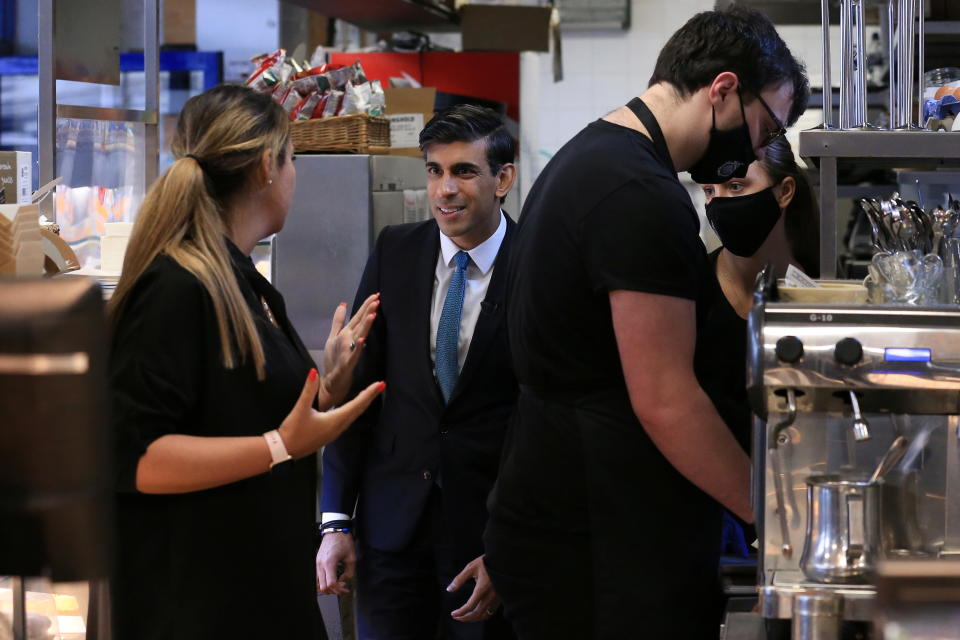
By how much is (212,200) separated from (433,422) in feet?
2.61

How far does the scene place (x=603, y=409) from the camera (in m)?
1.87

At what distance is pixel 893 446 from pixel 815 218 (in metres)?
1.29

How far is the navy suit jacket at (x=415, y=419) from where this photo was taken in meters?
2.59

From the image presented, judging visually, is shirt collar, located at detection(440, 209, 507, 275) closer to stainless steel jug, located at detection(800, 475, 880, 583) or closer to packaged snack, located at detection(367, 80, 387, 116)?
packaged snack, located at detection(367, 80, 387, 116)

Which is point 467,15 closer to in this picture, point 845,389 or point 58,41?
point 58,41

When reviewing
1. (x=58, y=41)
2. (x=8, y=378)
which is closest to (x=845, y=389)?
(x=8, y=378)

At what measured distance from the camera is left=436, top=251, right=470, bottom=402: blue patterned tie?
2.67 m

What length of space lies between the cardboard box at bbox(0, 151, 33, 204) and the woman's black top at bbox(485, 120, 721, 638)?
3.53ft

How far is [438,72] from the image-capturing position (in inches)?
242

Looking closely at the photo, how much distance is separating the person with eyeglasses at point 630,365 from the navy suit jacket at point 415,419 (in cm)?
55

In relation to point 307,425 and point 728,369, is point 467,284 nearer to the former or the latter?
point 728,369

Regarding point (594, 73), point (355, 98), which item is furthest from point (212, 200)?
point (594, 73)

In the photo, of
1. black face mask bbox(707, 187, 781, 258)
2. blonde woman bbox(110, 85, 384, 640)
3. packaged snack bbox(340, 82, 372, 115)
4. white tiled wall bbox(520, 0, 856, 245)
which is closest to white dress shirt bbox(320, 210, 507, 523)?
black face mask bbox(707, 187, 781, 258)

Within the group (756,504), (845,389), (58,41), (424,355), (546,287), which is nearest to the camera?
(845,389)
